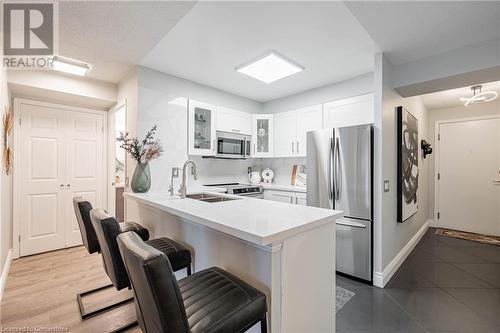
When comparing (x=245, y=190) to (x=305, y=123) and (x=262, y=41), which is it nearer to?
(x=305, y=123)

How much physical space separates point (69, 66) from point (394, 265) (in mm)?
4700

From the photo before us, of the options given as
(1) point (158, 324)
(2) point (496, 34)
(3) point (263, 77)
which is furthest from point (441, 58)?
(1) point (158, 324)

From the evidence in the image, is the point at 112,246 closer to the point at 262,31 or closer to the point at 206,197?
the point at 206,197

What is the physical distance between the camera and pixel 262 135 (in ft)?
14.3

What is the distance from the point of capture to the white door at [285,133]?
398cm

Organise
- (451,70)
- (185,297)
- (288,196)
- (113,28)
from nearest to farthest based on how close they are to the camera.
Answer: (185,297), (113,28), (451,70), (288,196)

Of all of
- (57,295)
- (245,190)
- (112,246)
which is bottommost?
(57,295)

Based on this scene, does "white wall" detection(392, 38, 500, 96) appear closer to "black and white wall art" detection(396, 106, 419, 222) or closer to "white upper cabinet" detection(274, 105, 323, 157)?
"black and white wall art" detection(396, 106, 419, 222)

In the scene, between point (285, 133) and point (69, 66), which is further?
point (285, 133)

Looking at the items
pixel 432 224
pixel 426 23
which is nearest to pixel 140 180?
pixel 426 23

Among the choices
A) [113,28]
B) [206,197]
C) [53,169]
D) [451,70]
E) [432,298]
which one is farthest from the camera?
[53,169]

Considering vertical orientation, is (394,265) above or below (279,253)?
below

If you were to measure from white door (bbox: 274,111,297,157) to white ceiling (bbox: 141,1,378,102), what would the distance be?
0.75 m

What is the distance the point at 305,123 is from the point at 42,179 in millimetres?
4097
